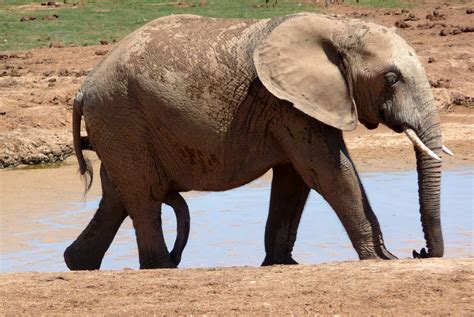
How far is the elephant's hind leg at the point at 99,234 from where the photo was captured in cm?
820

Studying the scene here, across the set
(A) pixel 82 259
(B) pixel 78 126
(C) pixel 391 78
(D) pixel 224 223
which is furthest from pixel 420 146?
(D) pixel 224 223

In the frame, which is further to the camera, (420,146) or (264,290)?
(420,146)

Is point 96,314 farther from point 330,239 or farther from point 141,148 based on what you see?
point 330,239

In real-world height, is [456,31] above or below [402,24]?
above

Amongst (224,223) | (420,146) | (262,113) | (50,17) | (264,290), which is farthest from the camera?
(50,17)

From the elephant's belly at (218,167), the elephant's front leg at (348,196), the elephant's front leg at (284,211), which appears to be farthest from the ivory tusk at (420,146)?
the elephant's front leg at (284,211)

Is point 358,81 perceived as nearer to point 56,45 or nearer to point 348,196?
point 348,196

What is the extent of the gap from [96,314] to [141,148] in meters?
1.96

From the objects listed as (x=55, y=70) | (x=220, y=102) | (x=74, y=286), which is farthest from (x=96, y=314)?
(x=55, y=70)

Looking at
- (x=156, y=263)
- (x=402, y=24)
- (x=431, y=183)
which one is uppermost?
(x=431, y=183)

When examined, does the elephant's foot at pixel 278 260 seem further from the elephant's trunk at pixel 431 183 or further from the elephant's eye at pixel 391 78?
the elephant's eye at pixel 391 78

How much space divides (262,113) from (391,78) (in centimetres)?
79

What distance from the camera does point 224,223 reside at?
10.4 metres

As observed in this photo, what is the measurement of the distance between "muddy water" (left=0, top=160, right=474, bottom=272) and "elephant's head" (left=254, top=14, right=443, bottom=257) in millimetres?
2369
